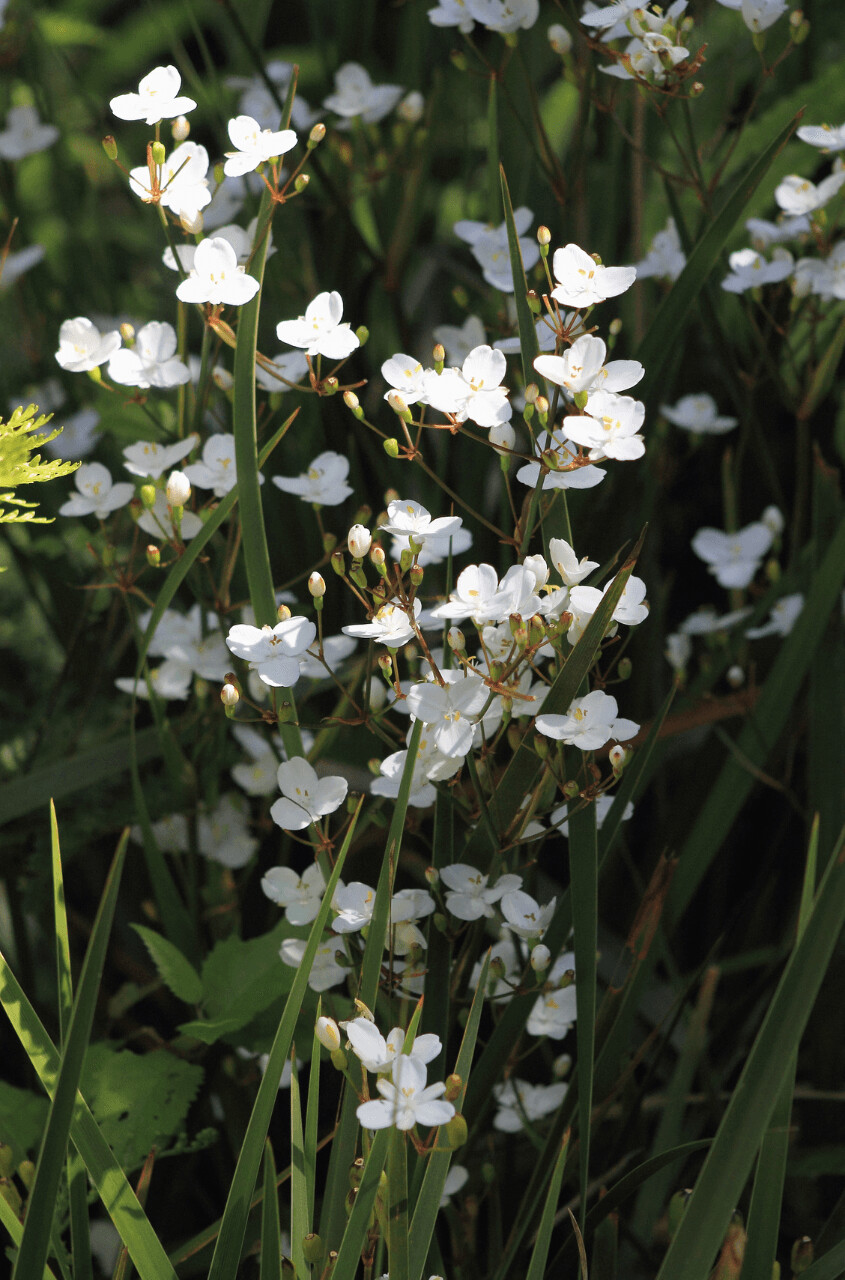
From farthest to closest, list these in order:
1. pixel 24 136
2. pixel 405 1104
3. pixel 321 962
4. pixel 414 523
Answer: pixel 24 136 → pixel 321 962 → pixel 414 523 → pixel 405 1104

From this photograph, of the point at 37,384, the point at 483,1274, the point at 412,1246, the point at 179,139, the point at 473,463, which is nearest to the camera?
the point at 412,1246

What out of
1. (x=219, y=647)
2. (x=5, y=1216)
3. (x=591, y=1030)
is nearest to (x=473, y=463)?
(x=219, y=647)

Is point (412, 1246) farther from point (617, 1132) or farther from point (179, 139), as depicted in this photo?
point (179, 139)

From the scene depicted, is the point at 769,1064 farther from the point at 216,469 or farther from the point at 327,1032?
the point at 216,469

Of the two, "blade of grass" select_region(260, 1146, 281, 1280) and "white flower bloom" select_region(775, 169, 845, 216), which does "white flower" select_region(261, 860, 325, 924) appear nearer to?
"blade of grass" select_region(260, 1146, 281, 1280)

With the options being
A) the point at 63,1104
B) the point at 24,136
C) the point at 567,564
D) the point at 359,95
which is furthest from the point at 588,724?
the point at 24,136

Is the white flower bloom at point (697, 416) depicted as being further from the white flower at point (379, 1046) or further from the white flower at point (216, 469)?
the white flower at point (379, 1046)

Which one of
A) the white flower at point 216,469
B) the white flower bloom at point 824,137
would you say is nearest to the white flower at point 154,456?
the white flower at point 216,469

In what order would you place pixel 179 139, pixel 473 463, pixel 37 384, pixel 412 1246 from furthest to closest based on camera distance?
pixel 37 384 → pixel 473 463 → pixel 179 139 → pixel 412 1246
